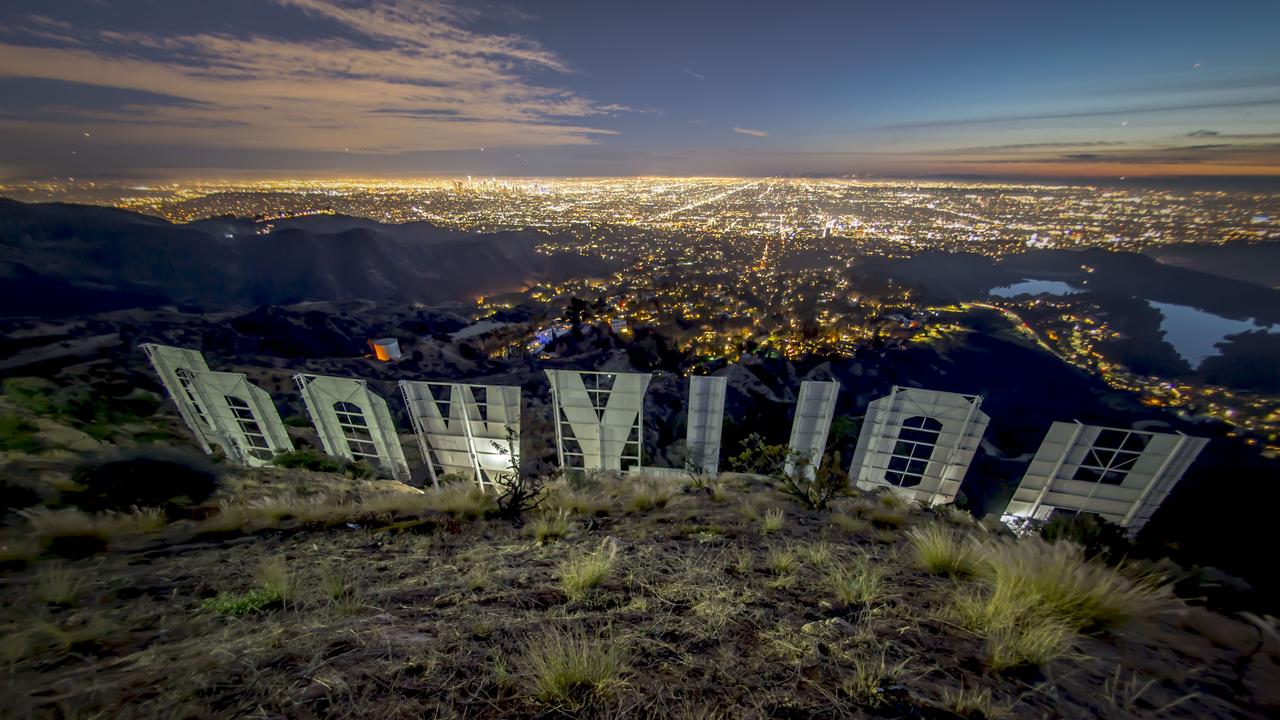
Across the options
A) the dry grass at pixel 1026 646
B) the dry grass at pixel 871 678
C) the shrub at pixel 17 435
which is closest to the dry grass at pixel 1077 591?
the dry grass at pixel 1026 646

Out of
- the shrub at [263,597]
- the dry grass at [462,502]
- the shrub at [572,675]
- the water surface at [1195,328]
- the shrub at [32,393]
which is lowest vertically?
the water surface at [1195,328]

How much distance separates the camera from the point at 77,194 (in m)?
45.5

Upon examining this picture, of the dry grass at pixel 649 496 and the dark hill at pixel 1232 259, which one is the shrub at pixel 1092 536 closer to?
the dry grass at pixel 649 496

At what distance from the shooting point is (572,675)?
220 cm

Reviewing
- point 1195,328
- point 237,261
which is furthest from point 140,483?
point 1195,328

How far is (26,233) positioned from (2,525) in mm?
72283

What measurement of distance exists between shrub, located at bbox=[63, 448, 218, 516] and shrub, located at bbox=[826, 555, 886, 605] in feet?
28.2

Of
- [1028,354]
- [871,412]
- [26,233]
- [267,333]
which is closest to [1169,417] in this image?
[1028,354]

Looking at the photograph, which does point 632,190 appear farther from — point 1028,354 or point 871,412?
point 871,412

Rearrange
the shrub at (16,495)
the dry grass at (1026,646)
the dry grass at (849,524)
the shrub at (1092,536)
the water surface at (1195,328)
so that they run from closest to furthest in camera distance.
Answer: the dry grass at (1026,646) < the shrub at (1092,536) < the dry grass at (849,524) < the shrub at (16,495) < the water surface at (1195,328)

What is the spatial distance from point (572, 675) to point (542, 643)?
558 mm

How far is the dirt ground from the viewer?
218 centimetres

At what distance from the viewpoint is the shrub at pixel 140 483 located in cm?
615

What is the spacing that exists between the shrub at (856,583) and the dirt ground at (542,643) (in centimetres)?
7
